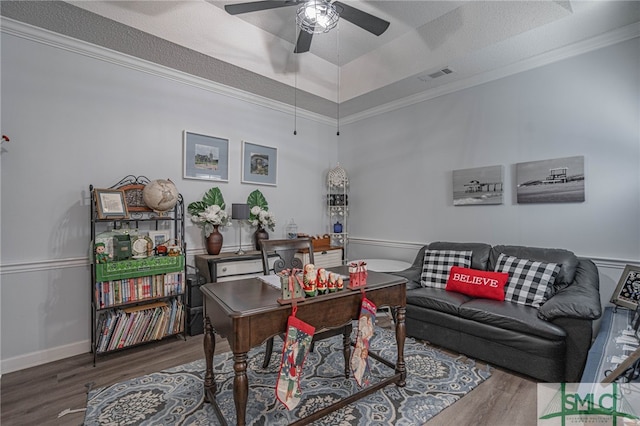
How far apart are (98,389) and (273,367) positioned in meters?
1.26

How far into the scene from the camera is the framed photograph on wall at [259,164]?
3967 millimetres

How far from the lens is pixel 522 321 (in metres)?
2.28

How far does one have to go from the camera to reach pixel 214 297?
171 cm

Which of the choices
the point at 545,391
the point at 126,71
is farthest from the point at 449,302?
the point at 126,71

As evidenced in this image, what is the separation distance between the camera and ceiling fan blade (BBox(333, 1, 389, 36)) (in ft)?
7.21

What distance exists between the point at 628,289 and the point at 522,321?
967 millimetres

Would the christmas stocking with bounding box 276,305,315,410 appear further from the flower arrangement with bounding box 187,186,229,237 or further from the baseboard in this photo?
the baseboard

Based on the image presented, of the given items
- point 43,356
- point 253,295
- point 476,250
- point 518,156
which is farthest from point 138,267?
point 518,156

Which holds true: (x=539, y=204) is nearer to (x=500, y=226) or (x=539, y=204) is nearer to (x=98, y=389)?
(x=500, y=226)

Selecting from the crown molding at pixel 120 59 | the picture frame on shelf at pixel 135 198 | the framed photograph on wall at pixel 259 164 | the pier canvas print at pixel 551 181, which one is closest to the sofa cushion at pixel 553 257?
the pier canvas print at pixel 551 181

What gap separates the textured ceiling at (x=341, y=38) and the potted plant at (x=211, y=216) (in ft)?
4.68

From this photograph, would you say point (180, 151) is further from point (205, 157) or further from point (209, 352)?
point (209, 352)

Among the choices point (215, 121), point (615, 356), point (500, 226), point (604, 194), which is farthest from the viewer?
point (215, 121)

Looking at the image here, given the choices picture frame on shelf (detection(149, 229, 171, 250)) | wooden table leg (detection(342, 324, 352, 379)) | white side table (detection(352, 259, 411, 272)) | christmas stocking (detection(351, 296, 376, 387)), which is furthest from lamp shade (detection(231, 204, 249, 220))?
christmas stocking (detection(351, 296, 376, 387))
